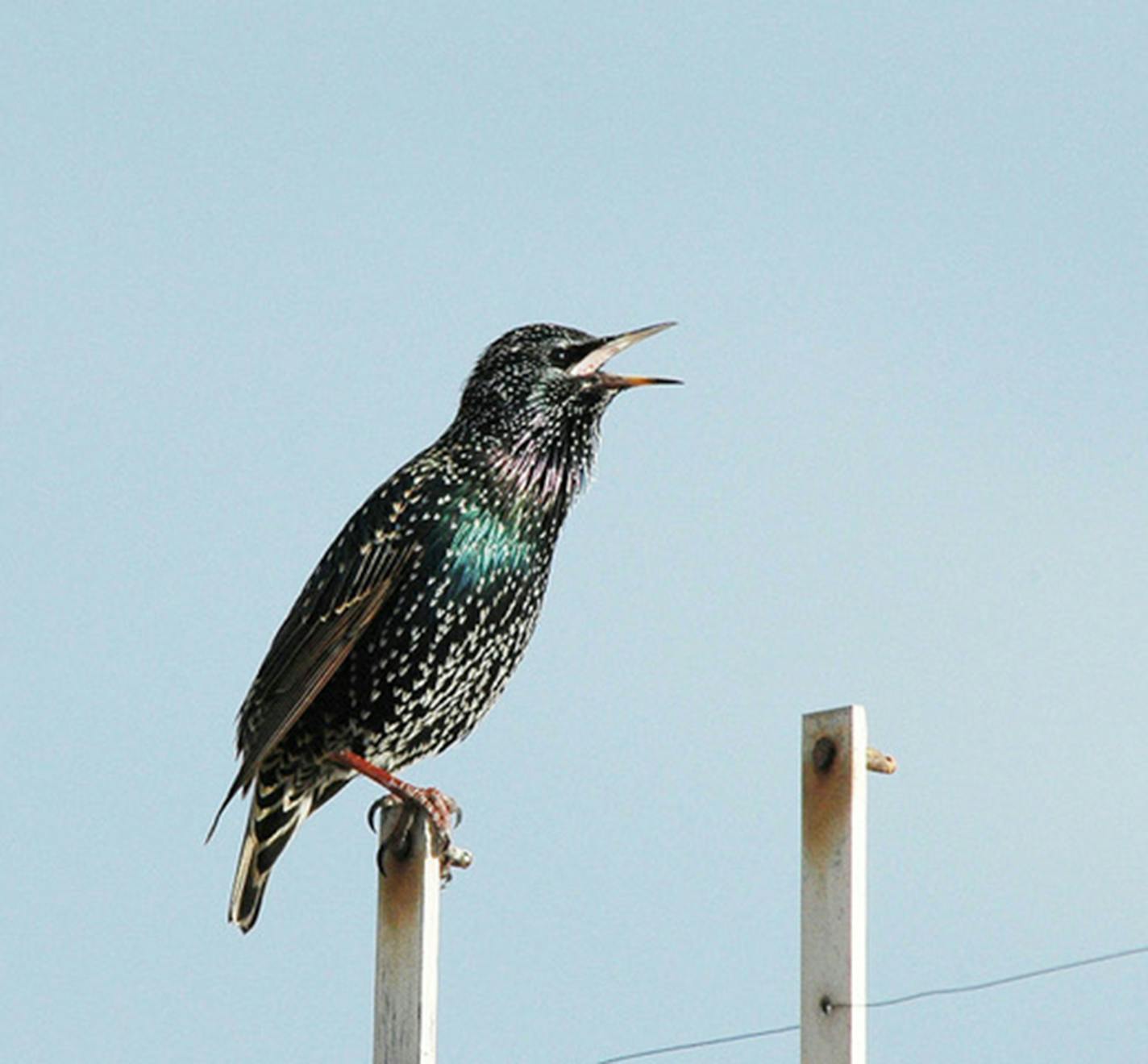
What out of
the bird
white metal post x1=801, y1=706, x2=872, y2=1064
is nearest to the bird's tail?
the bird

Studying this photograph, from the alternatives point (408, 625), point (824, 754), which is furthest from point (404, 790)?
point (824, 754)

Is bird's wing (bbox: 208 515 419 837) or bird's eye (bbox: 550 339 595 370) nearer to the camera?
bird's wing (bbox: 208 515 419 837)

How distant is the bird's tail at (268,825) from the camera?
20.5 feet

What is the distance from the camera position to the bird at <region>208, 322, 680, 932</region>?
612 cm

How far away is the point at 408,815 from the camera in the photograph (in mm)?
4551

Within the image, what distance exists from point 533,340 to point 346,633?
1015 millimetres

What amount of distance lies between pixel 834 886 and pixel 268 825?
2630 mm

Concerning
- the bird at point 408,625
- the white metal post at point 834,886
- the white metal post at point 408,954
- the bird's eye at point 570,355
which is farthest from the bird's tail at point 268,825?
the white metal post at point 834,886

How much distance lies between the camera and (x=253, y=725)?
624cm

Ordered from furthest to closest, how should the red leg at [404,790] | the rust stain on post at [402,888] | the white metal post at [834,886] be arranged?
the red leg at [404,790], the rust stain on post at [402,888], the white metal post at [834,886]

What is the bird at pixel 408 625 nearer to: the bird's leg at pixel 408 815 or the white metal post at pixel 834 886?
the bird's leg at pixel 408 815

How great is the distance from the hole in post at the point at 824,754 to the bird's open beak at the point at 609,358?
2.47m

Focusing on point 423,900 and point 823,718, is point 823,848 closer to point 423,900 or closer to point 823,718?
point 823,718

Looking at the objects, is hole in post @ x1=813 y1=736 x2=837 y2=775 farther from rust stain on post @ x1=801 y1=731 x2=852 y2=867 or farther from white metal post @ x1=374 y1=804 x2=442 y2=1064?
white metal post @ x1=374 y1=804 x2=442 y2=1064
